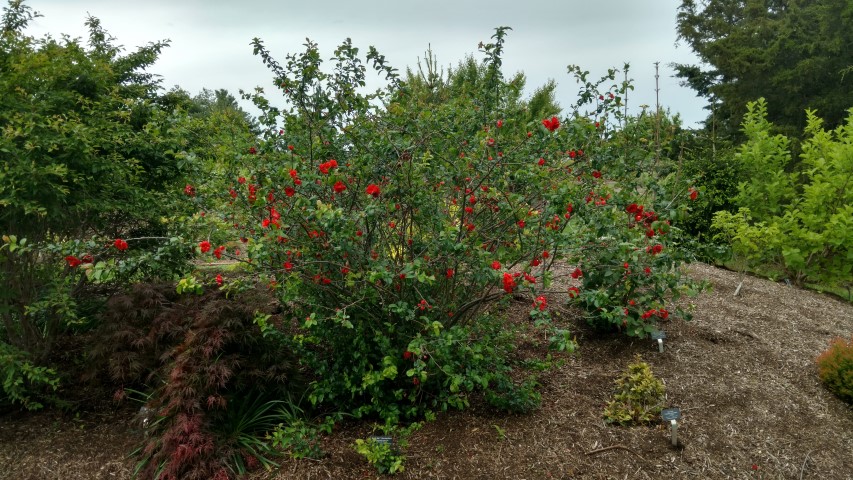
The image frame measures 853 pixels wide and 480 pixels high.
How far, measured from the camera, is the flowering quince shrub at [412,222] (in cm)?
293

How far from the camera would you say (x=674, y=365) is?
13.5 feet

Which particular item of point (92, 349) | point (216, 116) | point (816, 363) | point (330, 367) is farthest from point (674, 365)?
point (92, 349)

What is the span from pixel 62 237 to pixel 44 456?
1.50 metres

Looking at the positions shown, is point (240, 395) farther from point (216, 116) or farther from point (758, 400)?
point (758, 400)

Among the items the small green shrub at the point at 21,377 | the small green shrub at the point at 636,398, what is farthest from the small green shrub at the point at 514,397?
the small green shrub at the point at 21,377

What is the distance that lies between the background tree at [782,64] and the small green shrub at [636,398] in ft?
51.7

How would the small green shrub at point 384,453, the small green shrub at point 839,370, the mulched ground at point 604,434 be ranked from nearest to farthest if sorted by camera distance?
the small green shrub at point 384,453, the mulched ground at point 604,434, the small green shrub at point 839,370

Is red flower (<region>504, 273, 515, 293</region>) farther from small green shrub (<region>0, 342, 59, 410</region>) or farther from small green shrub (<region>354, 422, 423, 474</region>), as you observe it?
small green shrub (<region>0, 342, 59, 410</region>)

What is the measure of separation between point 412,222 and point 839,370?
3143mm

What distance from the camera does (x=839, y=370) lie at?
154 inches

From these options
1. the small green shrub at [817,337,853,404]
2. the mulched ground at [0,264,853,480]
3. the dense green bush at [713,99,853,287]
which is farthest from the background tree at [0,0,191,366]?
the dense green bush at [713,99,853,287]

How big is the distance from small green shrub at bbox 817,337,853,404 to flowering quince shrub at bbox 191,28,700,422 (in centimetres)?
152

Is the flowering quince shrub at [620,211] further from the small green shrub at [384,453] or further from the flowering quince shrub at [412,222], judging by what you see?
the small green shrub at [384,453]

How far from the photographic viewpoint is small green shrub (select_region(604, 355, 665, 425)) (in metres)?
3.40
